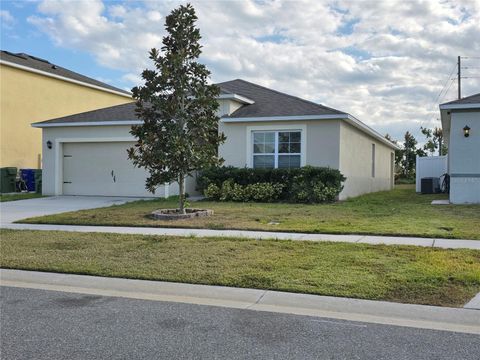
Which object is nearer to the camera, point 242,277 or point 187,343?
point 187,343

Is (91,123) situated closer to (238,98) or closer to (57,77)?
(238,98)

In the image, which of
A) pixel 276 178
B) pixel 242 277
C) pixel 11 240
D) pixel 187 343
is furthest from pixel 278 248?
pixel 276 178

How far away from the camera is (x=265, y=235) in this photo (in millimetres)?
9695

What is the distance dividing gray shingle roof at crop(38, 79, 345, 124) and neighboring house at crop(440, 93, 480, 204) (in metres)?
3.78

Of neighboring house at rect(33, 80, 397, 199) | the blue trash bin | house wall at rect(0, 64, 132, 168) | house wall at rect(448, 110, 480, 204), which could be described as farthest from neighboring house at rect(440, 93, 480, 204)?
house wall at rect(0, 64, 132, 168)

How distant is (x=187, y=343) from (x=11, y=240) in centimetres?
643

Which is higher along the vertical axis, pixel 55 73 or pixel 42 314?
pixel 55 73

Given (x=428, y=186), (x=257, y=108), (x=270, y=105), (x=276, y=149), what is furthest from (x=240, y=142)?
(x=428, y=186)

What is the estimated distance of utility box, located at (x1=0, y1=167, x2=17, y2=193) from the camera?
21.8m

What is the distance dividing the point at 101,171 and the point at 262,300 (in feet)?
51.5

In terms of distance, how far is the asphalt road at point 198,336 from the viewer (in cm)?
411

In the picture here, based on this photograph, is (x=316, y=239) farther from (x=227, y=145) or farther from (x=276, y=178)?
(x=227, y=145)

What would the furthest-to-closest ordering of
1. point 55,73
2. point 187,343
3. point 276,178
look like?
point 55,73, point 276,178, point 187,343

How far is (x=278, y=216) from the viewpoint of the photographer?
1240 cm
